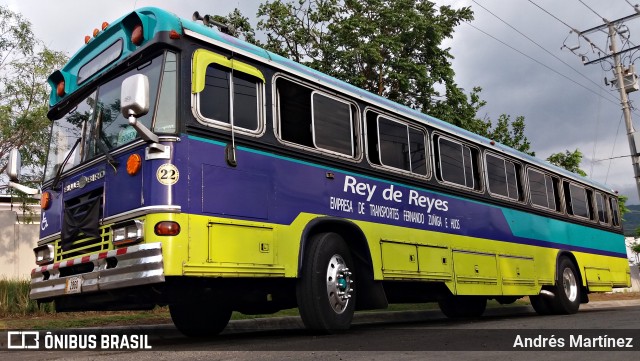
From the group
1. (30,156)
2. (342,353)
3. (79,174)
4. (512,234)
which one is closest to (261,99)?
(79,174)

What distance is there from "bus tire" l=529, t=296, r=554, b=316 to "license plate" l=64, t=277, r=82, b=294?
9.32 meters

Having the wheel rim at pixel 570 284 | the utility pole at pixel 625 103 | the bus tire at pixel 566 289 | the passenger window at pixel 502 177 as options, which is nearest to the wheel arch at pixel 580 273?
the bus tire at pixel 566 289

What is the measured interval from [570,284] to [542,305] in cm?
95

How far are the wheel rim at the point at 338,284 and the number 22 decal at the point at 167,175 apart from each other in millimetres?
2107

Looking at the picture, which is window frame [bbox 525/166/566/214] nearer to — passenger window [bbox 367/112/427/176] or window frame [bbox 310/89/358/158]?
passenger window [bbox 367/112/427/176]

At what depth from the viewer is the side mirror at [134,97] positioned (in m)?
4.79

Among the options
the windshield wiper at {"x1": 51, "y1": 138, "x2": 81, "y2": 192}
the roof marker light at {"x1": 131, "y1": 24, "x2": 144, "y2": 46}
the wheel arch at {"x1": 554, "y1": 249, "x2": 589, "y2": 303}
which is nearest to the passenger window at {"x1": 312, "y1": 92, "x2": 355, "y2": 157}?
the roof marker light at {"x1": 131, "y1": 24, "x2": 144, "y2": 46}

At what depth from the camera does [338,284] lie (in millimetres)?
6598

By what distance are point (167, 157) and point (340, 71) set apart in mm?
14243

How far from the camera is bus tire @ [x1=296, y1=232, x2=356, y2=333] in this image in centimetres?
618

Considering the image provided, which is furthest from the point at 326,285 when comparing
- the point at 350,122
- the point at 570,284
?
the point at 570,284

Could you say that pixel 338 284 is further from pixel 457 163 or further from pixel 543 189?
pixel 543 189

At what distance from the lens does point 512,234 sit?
1076cm

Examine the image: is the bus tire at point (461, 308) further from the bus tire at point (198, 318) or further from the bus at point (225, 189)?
the bus tire at point (198, 318)
